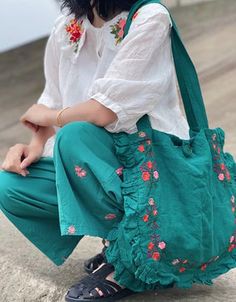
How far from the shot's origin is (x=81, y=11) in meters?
2.17

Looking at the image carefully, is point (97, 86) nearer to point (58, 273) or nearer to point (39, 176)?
point (39, 176)

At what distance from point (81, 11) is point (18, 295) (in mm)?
988

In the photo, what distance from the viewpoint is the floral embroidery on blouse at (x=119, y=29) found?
2105mm

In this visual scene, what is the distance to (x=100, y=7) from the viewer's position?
83.8 inches

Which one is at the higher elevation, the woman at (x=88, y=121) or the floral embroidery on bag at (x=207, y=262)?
the woman at (x=88, y=121)

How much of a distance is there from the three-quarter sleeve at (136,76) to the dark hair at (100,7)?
4.1 inches

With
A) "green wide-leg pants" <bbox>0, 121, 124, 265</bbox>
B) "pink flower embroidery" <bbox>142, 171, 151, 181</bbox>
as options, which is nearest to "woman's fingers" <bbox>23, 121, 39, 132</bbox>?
"green wide-leg pants" <bbox>0, 121, 124, 265</bbox>

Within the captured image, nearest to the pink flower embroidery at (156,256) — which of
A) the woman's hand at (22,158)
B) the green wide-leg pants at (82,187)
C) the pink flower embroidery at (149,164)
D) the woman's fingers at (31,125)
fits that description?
the green wide-leg pants at (82,187)

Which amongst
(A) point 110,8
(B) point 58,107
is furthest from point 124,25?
(B) point 58,107

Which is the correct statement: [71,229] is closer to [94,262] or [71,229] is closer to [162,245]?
[162,245]

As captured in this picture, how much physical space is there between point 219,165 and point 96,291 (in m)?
0.55

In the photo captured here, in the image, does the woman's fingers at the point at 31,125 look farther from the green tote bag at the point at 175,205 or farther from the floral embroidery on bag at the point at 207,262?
the floral embroidery on bag at the point at 207,262

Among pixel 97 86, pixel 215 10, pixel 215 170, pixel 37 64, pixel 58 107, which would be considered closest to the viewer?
pixel 97 86

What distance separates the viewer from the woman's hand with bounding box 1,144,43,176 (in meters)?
2.13
